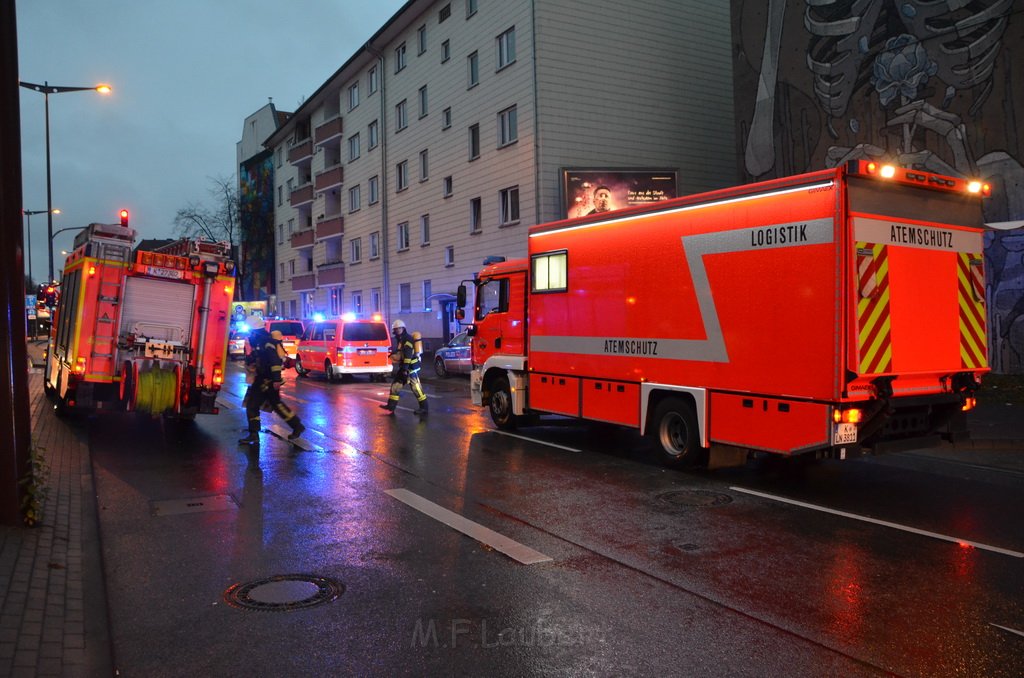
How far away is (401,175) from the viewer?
37.2 meters

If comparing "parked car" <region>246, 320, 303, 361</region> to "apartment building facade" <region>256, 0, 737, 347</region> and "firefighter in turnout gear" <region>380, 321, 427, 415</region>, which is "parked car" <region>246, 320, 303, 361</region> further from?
"firefighter in turnout gear" <region>380, 321, 427, 415</region>

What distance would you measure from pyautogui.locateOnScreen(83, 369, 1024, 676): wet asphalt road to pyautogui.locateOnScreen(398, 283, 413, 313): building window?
26.4 metres

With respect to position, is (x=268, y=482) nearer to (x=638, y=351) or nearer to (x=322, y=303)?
(x=638, y=351)

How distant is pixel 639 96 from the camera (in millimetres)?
29547

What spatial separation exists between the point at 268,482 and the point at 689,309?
504 centimetres

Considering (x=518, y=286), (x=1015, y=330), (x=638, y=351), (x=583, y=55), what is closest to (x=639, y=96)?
(x=583, y=55)

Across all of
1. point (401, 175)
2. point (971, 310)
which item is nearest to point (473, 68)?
point (401, 175)

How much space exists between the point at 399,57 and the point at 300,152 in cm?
1603

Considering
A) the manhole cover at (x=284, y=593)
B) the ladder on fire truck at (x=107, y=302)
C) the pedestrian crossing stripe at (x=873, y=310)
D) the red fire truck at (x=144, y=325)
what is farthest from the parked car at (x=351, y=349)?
the manhole cover at (x=284, y=593)

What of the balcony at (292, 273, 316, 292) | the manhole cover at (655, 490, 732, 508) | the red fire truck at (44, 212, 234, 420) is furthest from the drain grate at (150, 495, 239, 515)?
the balcony at (292, 273, 316, 292)

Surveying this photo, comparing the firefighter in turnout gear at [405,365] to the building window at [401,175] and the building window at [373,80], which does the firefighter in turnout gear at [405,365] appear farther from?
the building window at [373,80]

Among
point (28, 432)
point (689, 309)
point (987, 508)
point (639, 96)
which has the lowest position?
point (987, 508)

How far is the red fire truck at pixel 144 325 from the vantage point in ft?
37.8

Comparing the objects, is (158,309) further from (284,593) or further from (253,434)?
(284,593)
